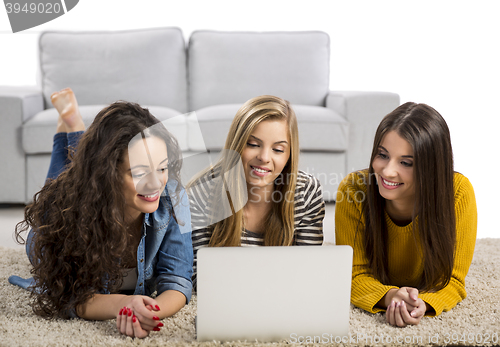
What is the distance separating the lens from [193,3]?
3.08 metres

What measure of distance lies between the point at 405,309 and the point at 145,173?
2.11 ft

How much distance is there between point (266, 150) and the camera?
1.28m

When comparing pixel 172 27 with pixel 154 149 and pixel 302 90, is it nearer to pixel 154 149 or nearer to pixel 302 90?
pixel 302 90

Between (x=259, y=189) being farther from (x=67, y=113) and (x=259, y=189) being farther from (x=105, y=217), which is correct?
(x=67, y=113)

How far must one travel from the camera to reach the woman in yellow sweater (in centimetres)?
115

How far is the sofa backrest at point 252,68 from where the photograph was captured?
2729 millimetres

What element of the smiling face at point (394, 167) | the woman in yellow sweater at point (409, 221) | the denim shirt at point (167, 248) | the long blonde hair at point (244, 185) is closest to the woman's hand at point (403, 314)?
the woman in yellow sweater at point (409, 221)

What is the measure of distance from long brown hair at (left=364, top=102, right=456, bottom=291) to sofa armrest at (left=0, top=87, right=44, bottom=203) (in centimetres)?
177

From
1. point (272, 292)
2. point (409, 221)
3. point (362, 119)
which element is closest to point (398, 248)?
point (409, 221)

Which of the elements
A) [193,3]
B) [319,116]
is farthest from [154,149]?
[193,3]

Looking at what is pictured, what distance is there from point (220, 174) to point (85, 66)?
1744mm

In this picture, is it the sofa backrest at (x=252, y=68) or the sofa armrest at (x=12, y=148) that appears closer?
the sofa armrest at (x=12, y=148)

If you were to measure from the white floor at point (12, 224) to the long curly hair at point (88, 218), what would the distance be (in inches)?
32.2

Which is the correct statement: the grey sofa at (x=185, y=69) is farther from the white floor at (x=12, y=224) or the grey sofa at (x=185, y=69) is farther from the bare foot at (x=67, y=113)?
the bare foot at (x=67, y=113)
